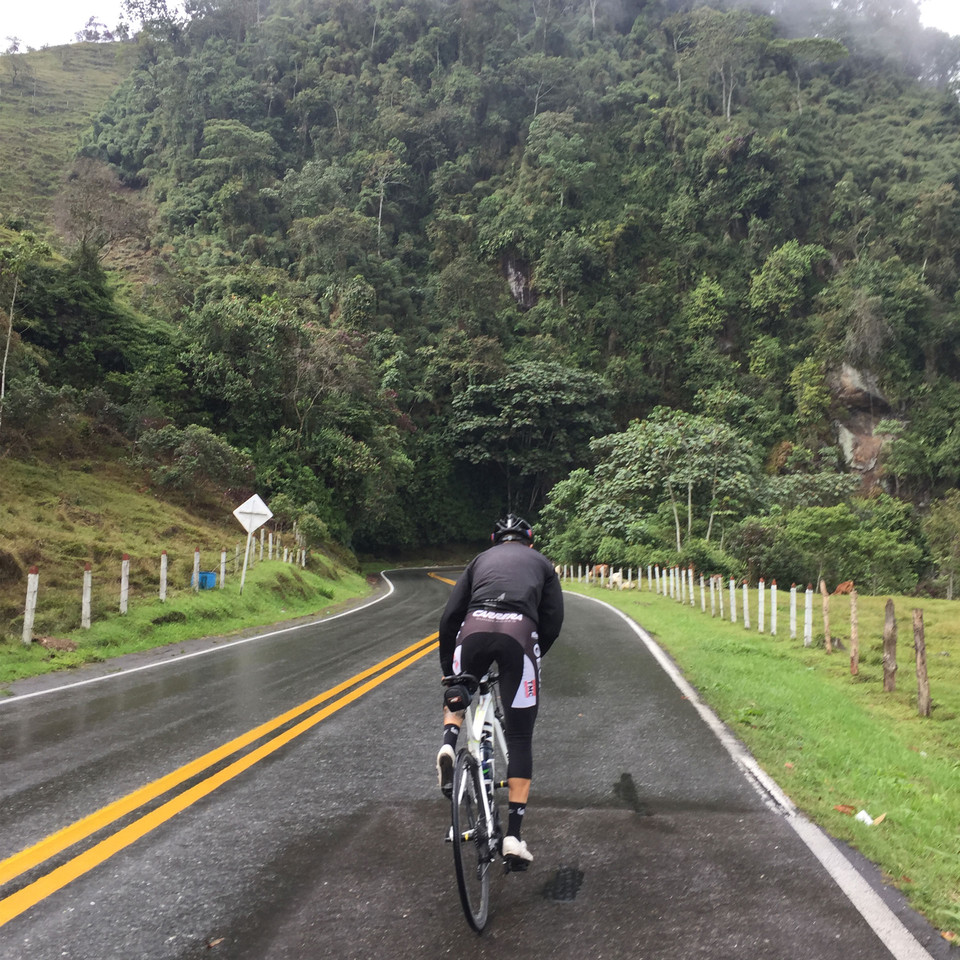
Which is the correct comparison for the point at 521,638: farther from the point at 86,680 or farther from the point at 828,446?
the point at 828,446

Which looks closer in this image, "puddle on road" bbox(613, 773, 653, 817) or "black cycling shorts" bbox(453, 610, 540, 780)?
"black cycling shorts" bbox(453, 610, 540, 780)

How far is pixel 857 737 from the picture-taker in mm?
6867

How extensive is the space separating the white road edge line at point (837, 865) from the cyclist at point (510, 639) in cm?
152

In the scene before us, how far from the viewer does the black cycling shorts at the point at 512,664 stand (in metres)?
3.91

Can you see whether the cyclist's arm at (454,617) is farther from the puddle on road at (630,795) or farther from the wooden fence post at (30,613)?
the wooden fence post at (30,613)

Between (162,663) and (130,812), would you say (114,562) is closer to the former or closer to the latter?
(162,663)

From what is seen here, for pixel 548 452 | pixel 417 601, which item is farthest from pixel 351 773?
pixel 548 452

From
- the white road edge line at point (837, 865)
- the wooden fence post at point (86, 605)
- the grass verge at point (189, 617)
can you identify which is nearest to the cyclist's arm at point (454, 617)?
the white road edge line at point (837, 865)

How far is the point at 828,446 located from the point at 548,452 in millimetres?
19538

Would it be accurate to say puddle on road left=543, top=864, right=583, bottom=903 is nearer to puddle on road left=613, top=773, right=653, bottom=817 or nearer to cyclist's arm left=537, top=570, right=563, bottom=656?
puddle on road left=613, top=773, right=653, bottom=817

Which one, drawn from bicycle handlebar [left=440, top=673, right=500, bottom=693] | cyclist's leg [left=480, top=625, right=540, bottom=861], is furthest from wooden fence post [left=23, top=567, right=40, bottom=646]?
cyclist's leg [left=480, top=625, right=540, bottom=861]

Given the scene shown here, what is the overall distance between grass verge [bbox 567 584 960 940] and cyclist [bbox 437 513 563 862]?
74.7 inches

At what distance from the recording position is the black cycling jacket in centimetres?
411

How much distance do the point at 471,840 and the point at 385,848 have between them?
3.13ft
